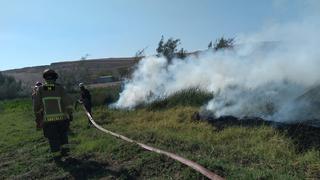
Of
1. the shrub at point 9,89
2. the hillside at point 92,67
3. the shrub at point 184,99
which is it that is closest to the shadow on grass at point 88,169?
the shrub at point 184,99

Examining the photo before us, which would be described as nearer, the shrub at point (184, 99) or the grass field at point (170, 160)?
the grass field at point (170, 160)

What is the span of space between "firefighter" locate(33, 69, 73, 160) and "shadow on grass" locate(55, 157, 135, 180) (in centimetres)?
70

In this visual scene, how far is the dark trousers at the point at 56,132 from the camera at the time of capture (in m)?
12.0

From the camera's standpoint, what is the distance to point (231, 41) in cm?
3475

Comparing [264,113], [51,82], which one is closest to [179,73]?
[264,113]

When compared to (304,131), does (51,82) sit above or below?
above

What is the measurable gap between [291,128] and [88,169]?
543 centimetres

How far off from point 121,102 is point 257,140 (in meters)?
17.5

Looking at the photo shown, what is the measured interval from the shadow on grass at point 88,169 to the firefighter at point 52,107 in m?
0.70

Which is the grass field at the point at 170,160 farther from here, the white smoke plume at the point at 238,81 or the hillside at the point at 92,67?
the hillside at the point at 92,67

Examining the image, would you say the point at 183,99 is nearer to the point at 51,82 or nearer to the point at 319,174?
the point at 51,82

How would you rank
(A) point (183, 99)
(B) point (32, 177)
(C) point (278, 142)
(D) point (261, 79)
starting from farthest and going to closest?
(A) point (183, 99)
(D) point (261, 79)
(C) point (278, 142)
(B) point (32, 177)

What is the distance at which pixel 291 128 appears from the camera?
13859 millimetres

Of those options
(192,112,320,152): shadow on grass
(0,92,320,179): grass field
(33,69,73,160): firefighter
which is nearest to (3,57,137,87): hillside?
(192,112,320,152): shadow on grass
